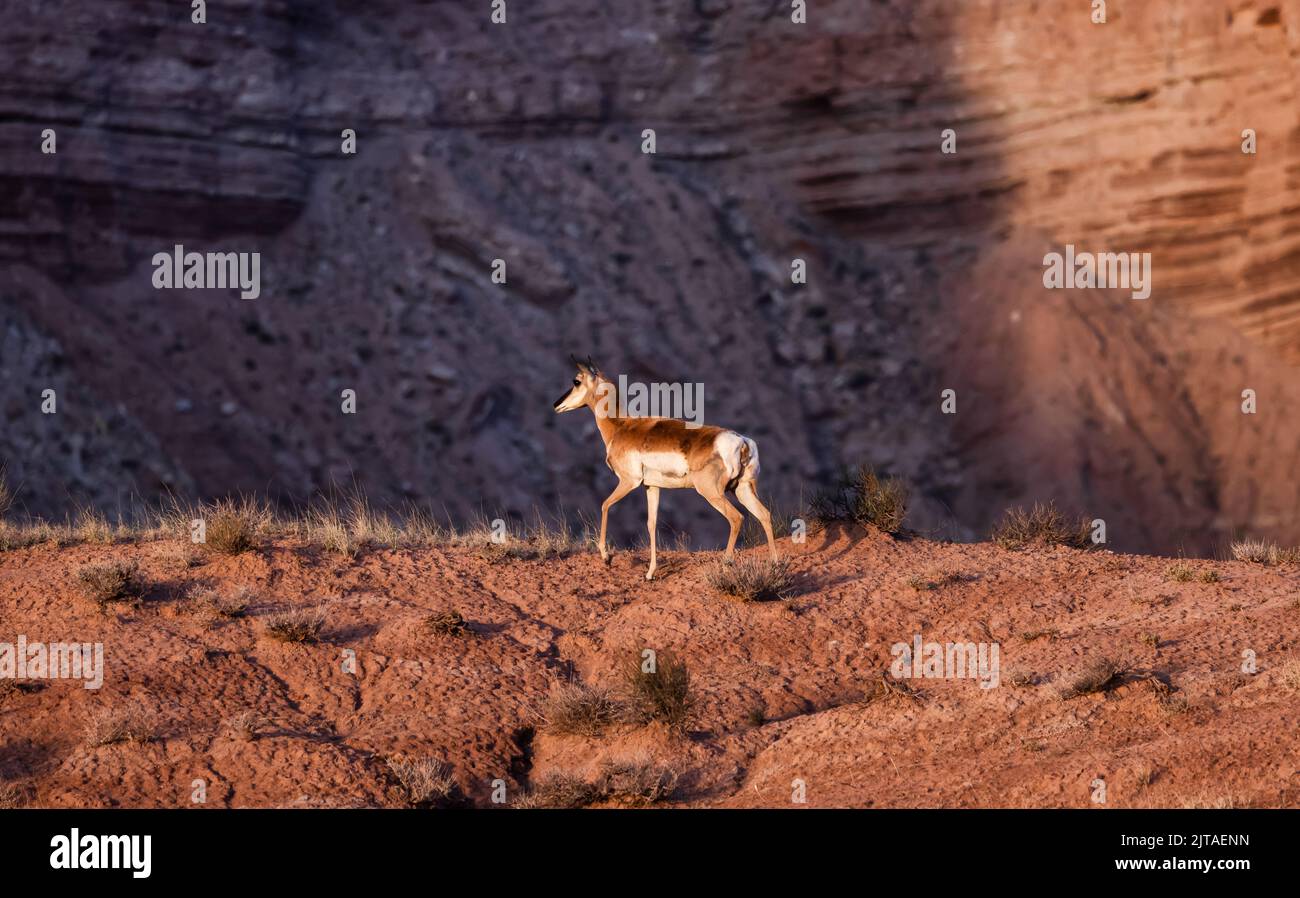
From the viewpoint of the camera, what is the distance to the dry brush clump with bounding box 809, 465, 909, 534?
14234mm

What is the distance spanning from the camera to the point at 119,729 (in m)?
10.5

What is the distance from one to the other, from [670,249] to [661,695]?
75.0ft

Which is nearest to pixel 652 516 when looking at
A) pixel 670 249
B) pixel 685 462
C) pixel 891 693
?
pixel 685 462

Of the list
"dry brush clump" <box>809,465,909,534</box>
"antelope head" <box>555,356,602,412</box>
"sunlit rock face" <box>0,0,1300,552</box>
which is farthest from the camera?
"sunlit rock face" <box>0,0,1300,552</box>

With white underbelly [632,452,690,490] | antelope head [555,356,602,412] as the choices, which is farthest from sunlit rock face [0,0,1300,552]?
white underbelly [632,452,690,490]

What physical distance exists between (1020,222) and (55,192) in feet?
65.6

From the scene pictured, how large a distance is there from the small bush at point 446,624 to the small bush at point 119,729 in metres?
2.28

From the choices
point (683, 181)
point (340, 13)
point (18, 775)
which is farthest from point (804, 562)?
point (340, 13)

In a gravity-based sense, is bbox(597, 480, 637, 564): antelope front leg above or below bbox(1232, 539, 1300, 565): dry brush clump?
above

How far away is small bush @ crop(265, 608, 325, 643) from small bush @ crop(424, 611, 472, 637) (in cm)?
86

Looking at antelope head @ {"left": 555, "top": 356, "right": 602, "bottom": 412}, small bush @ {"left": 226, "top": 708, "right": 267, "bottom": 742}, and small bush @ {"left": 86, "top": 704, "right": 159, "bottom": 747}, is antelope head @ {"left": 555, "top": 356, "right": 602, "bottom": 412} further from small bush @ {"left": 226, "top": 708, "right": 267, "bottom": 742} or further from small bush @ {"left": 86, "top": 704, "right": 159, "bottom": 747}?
small bush @ {"left": 86, "top": 704, "right": 159, "bottom": 747}

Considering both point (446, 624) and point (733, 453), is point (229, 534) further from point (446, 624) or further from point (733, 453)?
point (733, 453)

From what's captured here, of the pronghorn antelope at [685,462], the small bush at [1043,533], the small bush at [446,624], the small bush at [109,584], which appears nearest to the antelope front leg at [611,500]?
the pronghorn antelope at [685,462]

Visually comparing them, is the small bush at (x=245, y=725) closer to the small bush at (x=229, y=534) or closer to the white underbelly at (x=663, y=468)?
the small bush at (x=229, y=534)
